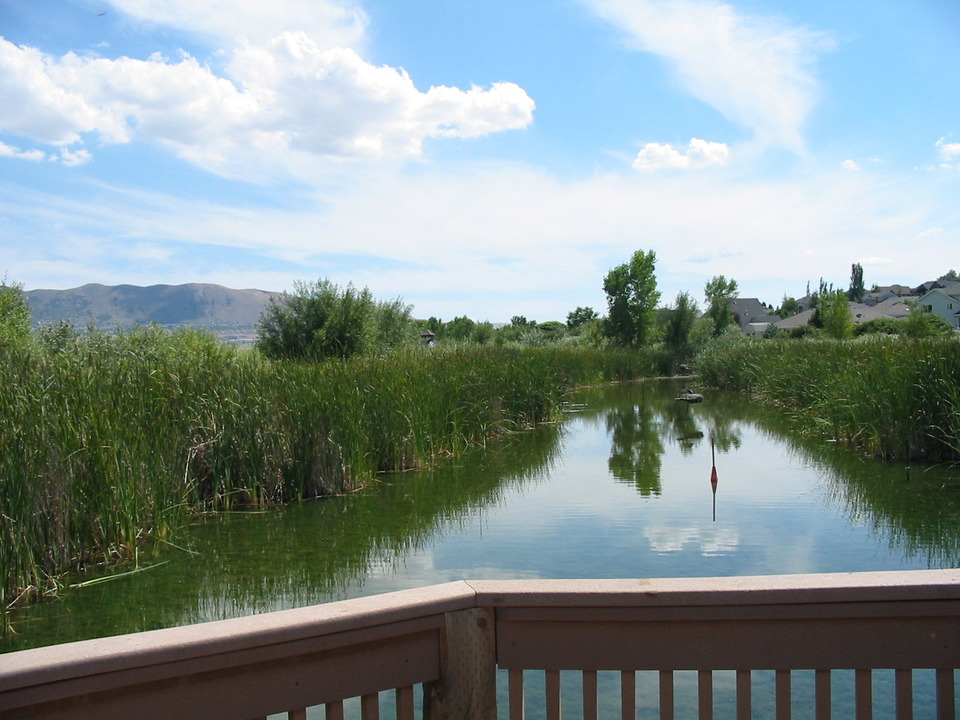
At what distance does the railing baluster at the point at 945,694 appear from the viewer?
1.76m

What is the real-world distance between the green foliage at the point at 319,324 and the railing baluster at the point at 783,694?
17.2m

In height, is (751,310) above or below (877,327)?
above

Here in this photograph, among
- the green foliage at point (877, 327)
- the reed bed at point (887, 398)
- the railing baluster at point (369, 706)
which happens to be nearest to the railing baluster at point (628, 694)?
the railing baluster at point (369, 706)

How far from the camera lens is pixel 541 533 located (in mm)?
7090

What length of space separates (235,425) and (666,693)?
6925 mm

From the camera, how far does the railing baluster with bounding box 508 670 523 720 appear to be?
6.02 ft

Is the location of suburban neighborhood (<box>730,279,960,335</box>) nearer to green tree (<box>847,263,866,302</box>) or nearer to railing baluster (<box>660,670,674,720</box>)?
green tree (<box>847,263,866,302</box>)

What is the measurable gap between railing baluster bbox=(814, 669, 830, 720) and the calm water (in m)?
3.84

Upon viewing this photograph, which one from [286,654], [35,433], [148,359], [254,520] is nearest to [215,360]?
[148,359]

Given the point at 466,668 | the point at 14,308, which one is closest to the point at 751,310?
the point at 14,308

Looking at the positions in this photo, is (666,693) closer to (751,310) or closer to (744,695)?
(744,695)

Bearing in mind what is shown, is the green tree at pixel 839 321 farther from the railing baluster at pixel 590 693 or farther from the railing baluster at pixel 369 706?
the railing baluster at pixel 369 706

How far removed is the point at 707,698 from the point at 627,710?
0.18 m

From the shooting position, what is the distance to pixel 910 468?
30.4ft
